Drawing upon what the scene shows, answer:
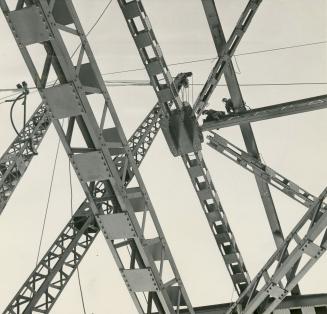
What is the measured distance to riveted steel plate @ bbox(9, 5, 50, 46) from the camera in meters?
5.32

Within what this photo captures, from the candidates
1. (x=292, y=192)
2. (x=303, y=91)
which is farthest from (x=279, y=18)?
(x=292, y=192)

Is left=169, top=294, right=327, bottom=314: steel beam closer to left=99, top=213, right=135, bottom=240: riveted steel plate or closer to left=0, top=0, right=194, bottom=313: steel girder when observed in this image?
left=0, top=0, right=194, bottom=313: steel girder

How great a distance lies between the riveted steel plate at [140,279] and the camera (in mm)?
7266

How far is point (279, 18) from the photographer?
1159 cm

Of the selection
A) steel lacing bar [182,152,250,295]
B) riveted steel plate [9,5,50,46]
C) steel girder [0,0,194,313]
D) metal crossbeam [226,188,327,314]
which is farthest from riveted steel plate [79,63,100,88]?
metal crossbeam [226,188,327,314]

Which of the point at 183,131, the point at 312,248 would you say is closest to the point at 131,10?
the point at 183,131

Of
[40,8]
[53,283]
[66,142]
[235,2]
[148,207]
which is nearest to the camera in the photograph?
[40,8]

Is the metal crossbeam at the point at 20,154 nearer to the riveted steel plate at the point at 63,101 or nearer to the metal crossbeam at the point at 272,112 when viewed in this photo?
the metal crossbeam at the point at 272,112

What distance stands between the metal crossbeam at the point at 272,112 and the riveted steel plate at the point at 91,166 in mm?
2722

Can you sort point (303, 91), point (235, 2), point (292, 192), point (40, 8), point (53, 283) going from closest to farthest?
point (40, 8), point (292, 192), point (53, 283), point (235, 2), point (303, 91)

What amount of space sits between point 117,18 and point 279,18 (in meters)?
4.31

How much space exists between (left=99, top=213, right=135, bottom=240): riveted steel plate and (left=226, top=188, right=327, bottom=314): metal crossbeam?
2.62m

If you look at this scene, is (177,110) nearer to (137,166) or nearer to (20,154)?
(137,166)

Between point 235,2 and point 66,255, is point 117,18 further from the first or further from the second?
point 66,255
